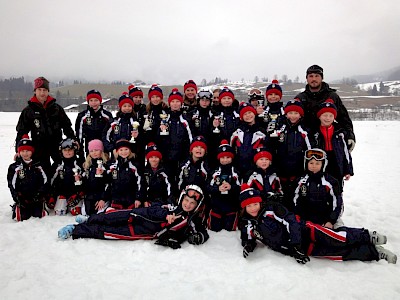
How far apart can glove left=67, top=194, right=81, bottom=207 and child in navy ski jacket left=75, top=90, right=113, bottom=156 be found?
→ 1.09m

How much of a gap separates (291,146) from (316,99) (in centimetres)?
119

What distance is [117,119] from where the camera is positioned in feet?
20.6

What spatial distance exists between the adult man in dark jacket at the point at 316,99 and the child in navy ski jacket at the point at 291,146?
1.10ft

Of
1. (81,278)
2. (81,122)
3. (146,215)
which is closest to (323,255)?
(146,215)

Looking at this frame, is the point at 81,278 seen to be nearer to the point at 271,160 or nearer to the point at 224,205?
the point at 224,205

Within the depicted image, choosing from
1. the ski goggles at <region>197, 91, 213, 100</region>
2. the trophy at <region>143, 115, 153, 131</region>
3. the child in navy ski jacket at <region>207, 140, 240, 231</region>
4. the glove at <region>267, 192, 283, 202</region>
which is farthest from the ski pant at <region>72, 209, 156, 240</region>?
the ski goggles at <region>197, 91, 213, 100</region>

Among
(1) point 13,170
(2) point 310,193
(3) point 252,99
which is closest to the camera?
(2) point 310,193

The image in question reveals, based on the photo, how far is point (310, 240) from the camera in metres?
4.20

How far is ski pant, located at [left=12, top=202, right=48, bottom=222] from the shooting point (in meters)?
5.54

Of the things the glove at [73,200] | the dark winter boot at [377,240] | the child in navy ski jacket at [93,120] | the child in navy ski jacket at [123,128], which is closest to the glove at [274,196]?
the dark winter boot at [377,240]

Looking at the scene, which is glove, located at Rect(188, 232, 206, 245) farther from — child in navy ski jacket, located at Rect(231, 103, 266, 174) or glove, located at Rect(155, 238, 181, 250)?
child in navy ski jacket, located at Rect(231, 103, 266, 174)

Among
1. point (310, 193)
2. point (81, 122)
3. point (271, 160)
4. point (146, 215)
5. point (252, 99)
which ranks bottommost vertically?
point (146, 215)

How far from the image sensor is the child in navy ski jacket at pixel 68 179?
604cm

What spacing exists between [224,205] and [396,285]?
280 centimetres
